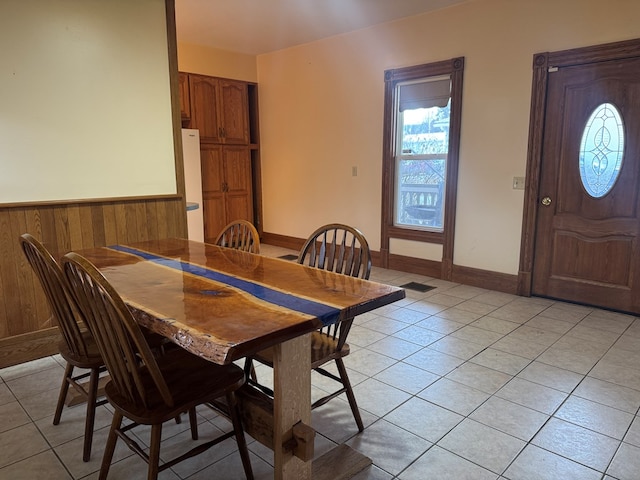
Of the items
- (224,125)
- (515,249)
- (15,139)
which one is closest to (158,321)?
(15,139)

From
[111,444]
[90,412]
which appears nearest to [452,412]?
[111,444]

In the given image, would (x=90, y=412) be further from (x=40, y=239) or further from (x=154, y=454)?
(x=40, y=239)

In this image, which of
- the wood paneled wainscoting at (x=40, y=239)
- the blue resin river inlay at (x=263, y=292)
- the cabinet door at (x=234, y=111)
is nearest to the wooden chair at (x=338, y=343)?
the blue resin river inlay at (x=263, y=292)

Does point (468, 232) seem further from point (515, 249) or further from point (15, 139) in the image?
point (15, 139)

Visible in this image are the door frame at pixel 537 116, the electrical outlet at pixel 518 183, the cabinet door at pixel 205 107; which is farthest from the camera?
the cabinet door at pixel 205 107

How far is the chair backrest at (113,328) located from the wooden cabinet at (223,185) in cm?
454

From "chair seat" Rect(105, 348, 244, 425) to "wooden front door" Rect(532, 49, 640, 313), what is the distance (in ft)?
10.7

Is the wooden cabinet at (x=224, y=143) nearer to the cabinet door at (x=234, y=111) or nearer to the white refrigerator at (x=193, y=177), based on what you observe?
the cabinet door at (x=234, y=111)

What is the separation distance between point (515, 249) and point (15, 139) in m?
3.93

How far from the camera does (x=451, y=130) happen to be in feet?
A: 14.1

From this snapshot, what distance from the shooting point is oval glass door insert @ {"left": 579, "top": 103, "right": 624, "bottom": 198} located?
3414 mm

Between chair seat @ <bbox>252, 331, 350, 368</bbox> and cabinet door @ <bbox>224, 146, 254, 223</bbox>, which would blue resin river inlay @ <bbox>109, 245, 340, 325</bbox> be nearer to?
chair seat @ <bbox>252, 331, 350, 368</bbox>

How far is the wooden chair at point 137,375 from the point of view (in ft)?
4.10

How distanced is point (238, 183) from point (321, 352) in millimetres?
4795
